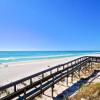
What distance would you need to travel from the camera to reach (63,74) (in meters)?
10.9

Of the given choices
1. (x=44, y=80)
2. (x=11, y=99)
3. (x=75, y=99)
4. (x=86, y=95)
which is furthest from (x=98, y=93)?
(x=11, y=99)

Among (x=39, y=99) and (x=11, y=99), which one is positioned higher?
(x=11, y=99)

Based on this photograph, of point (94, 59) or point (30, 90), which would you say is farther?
point (94, 59)

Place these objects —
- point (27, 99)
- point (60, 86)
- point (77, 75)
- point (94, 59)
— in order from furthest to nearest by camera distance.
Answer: point (94, 59) → point (77, 75) → point (60, 86) → point (27, 99)

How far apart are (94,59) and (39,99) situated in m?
13.8

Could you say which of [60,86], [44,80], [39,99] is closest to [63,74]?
[60,86]

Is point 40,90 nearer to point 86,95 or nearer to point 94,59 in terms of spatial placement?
point 86,95

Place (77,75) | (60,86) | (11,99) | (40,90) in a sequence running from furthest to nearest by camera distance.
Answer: (77,75) < (60,86) < (40,90) < (11,99)

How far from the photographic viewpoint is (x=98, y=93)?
7.04 m

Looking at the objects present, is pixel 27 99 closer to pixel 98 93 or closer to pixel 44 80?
pixel 44 80

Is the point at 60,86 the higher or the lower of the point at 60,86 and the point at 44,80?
the lower

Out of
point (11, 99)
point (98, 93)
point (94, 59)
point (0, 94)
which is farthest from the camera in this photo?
point (94, 59)

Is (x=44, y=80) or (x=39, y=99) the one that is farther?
(x=44, y=80)

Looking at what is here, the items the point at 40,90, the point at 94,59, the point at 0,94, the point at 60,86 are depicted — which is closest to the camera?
the point at 40,90
